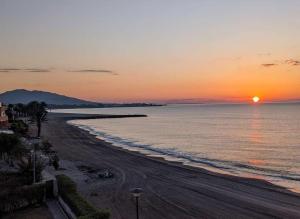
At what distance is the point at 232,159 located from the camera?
55125 mm

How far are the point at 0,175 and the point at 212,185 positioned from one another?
17.1 metres

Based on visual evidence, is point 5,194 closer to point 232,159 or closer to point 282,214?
point 282,214

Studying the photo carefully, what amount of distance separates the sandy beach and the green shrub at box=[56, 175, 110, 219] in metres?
3.31

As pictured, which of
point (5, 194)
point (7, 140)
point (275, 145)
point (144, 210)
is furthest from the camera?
point (275, 145)

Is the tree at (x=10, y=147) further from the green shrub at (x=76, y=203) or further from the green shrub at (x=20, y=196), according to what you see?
the green shrub at (x=20, y=196)

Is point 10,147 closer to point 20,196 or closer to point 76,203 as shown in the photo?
point 20,196

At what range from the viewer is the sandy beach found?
26.3 metres

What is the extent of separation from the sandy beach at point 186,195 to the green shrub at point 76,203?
3.31 m

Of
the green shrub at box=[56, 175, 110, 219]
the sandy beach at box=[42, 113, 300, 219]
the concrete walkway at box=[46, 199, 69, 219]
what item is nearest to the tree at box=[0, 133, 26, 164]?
the sandy beach at box=[42, 113, 300, 219]

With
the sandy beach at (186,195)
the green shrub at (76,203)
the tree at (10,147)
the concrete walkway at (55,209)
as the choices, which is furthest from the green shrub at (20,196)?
the tree at (10,147)

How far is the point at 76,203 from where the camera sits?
71.0ft

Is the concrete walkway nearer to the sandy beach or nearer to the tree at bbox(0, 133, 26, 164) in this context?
the sandy beach

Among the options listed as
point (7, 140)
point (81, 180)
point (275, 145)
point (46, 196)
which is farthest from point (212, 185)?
point (275, 145)

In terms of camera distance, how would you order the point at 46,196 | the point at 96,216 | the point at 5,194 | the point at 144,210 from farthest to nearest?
the point at 144,210 < the point at 46,196 < the point at 5,194 < the point at 96,216
